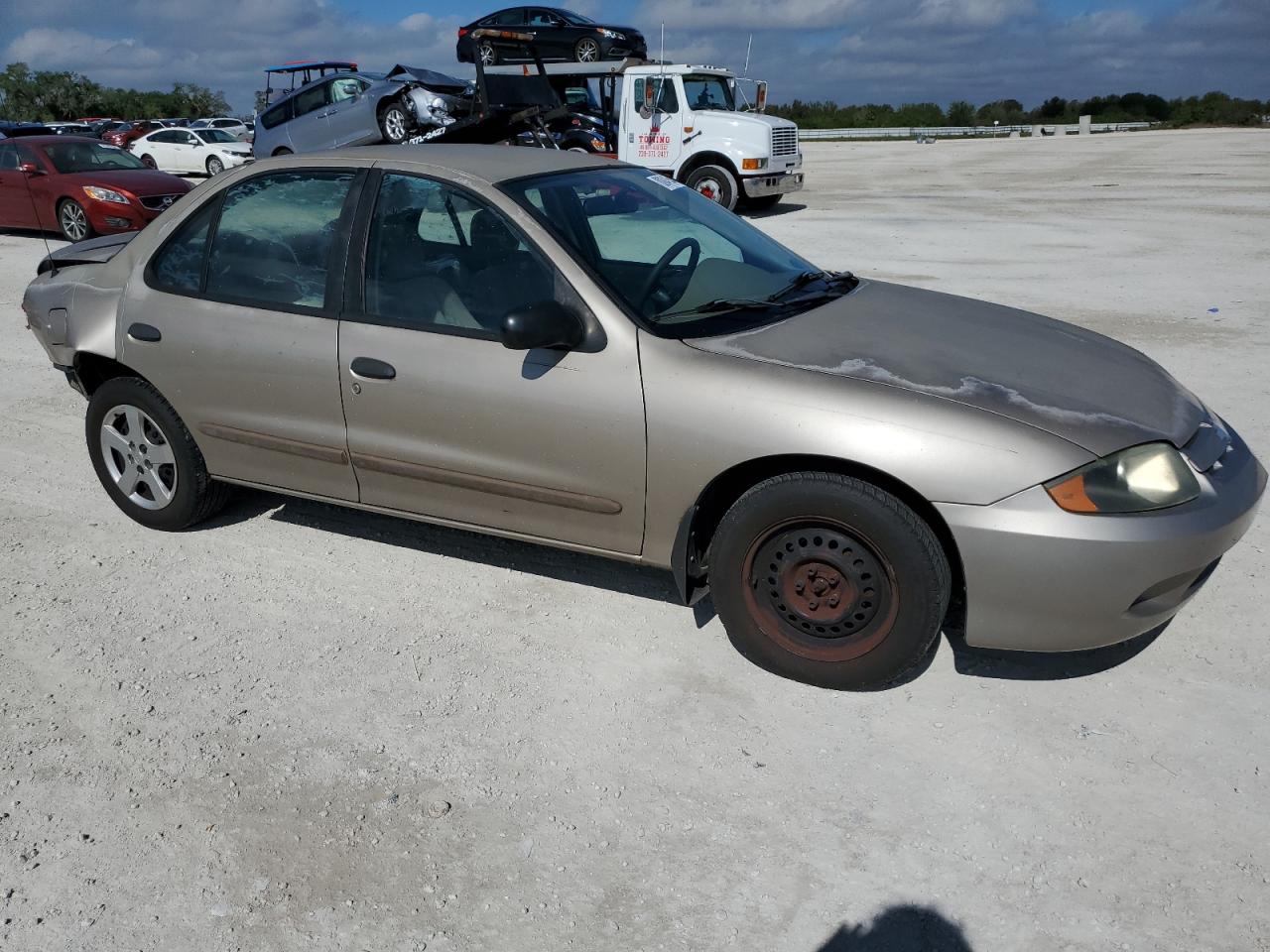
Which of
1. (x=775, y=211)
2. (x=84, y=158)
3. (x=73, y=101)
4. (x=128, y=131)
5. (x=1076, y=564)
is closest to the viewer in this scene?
(x=1076, y=564)

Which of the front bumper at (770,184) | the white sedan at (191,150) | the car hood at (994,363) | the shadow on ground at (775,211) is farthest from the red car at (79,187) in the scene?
the white sedan at (191,150)

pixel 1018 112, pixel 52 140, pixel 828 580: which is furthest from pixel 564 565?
pixel 1018 112

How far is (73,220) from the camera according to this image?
14430 mm

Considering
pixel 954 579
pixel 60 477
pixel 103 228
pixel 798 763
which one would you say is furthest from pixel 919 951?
pixel 103 228

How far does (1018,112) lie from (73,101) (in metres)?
59.7

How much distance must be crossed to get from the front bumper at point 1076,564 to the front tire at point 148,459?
312 cm

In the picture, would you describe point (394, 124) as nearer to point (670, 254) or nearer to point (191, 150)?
point (191, 150)

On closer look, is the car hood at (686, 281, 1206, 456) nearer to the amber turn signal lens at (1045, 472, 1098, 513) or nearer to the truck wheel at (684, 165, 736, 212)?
the amber turn signal lens at (1045, 472, 1098, 513)

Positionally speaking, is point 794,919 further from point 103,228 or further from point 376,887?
point 103,228

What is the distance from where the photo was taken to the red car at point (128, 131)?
35744 millimetres

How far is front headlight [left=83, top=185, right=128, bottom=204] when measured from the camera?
1409 centimetres

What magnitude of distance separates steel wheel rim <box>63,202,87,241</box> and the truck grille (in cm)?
993

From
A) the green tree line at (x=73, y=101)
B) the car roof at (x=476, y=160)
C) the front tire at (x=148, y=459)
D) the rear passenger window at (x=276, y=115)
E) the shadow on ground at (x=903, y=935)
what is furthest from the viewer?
the green tree line at (x=73, y=101)

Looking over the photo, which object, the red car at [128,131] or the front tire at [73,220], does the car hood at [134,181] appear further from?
the red car at [128,131]
